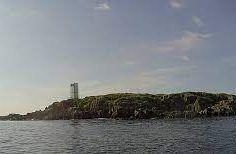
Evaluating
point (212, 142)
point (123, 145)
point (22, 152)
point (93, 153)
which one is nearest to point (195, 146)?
point (212, 142)

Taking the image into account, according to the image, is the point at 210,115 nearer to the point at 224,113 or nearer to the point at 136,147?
the point at 224,113

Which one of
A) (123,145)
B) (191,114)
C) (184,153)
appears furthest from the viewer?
(191,114)

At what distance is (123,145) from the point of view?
65250 mm

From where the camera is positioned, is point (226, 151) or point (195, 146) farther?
point (195, 146)

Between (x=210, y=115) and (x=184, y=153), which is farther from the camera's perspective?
(x=210, y=115)

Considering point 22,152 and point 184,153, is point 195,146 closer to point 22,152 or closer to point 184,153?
point 184,153

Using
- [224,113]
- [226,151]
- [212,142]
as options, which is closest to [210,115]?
[224,113]

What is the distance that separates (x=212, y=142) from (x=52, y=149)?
28203 millimetres

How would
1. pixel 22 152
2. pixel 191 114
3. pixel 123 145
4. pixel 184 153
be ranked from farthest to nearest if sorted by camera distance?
1. pixel 191 114
2. pixel 123 145
3. pixel 22 152
4. pixel 184 153

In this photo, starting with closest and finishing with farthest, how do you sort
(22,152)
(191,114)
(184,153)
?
(184,153) < (22,152) < (191,114)

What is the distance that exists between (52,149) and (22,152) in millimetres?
4849

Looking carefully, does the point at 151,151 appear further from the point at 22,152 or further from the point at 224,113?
the point at 224,113

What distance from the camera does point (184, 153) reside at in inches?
2116

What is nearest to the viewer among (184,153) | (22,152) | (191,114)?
(184,153)
